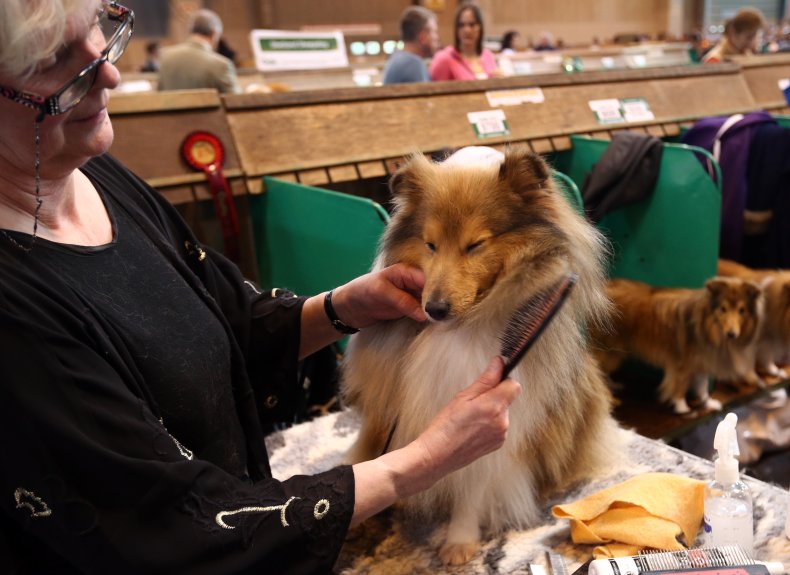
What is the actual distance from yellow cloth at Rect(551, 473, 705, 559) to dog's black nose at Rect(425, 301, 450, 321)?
45cm

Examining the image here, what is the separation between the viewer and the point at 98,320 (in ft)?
3.02

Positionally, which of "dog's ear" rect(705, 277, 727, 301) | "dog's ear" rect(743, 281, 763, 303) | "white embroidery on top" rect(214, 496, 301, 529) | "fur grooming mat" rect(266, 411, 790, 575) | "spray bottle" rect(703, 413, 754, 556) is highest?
"white embroidery on top" rect(214, 496, 301, 529)

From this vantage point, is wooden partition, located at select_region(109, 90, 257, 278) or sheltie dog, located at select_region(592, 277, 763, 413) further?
sheltie dog, located at select_region(592, 277, 763, 413)

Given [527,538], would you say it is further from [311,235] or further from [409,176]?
[311,235]

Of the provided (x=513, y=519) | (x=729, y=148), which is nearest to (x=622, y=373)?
(x=729, y=148)

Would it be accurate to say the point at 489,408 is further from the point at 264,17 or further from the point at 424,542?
the point at 264,17

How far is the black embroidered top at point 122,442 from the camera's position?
798 millimetres

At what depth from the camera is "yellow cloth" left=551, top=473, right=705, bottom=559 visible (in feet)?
3.61

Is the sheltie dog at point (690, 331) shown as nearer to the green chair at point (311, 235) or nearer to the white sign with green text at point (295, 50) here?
the green chair at point (311, 235)

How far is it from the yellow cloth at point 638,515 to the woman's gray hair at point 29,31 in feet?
3.64

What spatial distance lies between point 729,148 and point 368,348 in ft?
9.05

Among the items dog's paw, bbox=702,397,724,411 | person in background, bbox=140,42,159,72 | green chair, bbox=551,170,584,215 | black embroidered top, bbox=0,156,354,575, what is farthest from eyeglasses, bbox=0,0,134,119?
person in background, bbox=140,42,159,72

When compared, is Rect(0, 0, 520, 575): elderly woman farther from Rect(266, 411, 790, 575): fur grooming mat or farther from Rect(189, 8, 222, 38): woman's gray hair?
Rect(189, 8, 222, 38): woman's gray hair

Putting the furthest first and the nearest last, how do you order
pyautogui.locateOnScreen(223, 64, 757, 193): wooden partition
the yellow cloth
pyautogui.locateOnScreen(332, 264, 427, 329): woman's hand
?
pyautogui.locateOnScreen(223, 64, 757, 193): wooden partition, pyautogui.locateOnScreen(332, 264, 427, 329): woman's hand, the yellow cloth
